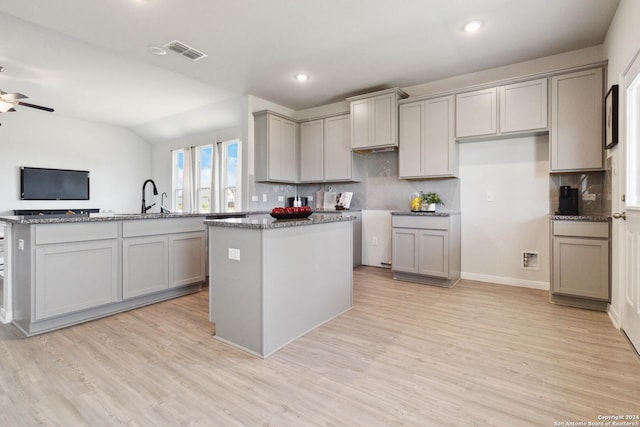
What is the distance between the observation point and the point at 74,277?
8.76 feet

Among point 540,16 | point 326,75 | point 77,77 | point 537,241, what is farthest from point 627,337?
point 77,77

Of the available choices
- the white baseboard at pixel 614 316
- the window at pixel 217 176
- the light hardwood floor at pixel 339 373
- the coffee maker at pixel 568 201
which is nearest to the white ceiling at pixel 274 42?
the coffee maker at pixel 568 201

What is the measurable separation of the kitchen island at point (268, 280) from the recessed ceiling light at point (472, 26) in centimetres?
225

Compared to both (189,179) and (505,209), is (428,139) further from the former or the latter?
(189,179)

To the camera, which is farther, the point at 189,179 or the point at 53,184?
the point at 189,179

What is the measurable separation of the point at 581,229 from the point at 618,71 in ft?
4.56

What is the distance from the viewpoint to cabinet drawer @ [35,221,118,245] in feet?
8.12

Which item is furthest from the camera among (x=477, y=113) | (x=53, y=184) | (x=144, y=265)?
(x=53, y=184)

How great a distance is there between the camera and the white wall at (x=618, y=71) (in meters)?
2.29

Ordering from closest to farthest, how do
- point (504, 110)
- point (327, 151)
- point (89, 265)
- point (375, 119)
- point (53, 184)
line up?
point (89, 265) → point (504, 110) → point (375, 119) → point (327, 151) → point (53, 184)

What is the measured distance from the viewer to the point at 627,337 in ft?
7.79

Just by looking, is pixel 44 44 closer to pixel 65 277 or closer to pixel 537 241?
pixel 65 277

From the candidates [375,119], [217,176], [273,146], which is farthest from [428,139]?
[217,176]

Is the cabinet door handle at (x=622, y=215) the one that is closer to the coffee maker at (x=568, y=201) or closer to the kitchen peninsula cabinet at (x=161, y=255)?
the coffee maker at (x=568, y=201)
